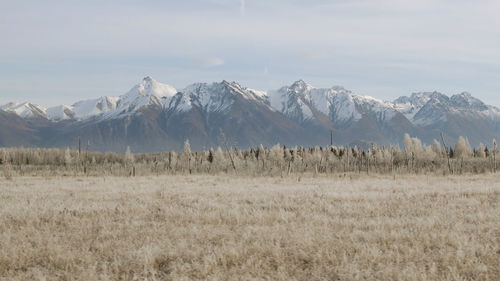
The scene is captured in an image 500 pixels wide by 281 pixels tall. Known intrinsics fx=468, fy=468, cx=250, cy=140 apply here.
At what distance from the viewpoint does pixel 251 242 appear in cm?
1212

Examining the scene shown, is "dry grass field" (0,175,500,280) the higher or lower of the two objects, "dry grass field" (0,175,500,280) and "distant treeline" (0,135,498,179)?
the higher

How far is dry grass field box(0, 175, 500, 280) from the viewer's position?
31.8 ft

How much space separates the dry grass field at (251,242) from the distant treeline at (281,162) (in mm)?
32395

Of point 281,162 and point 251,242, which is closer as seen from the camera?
point 251,242

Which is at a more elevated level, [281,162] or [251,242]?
[251,242]

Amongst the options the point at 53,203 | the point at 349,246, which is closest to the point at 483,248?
the point at 349,246

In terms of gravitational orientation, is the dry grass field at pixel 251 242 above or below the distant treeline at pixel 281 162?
above

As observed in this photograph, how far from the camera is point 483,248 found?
10.7m

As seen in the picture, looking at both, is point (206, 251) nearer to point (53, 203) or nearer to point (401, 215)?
point (401, 215)

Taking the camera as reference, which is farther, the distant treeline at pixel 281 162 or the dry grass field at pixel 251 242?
the distant treeline at pixel 281 162

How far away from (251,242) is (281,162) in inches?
2370

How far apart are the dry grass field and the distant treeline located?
32.4m

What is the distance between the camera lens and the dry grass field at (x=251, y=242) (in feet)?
31.8

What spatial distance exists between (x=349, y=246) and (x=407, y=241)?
175 centimetres
